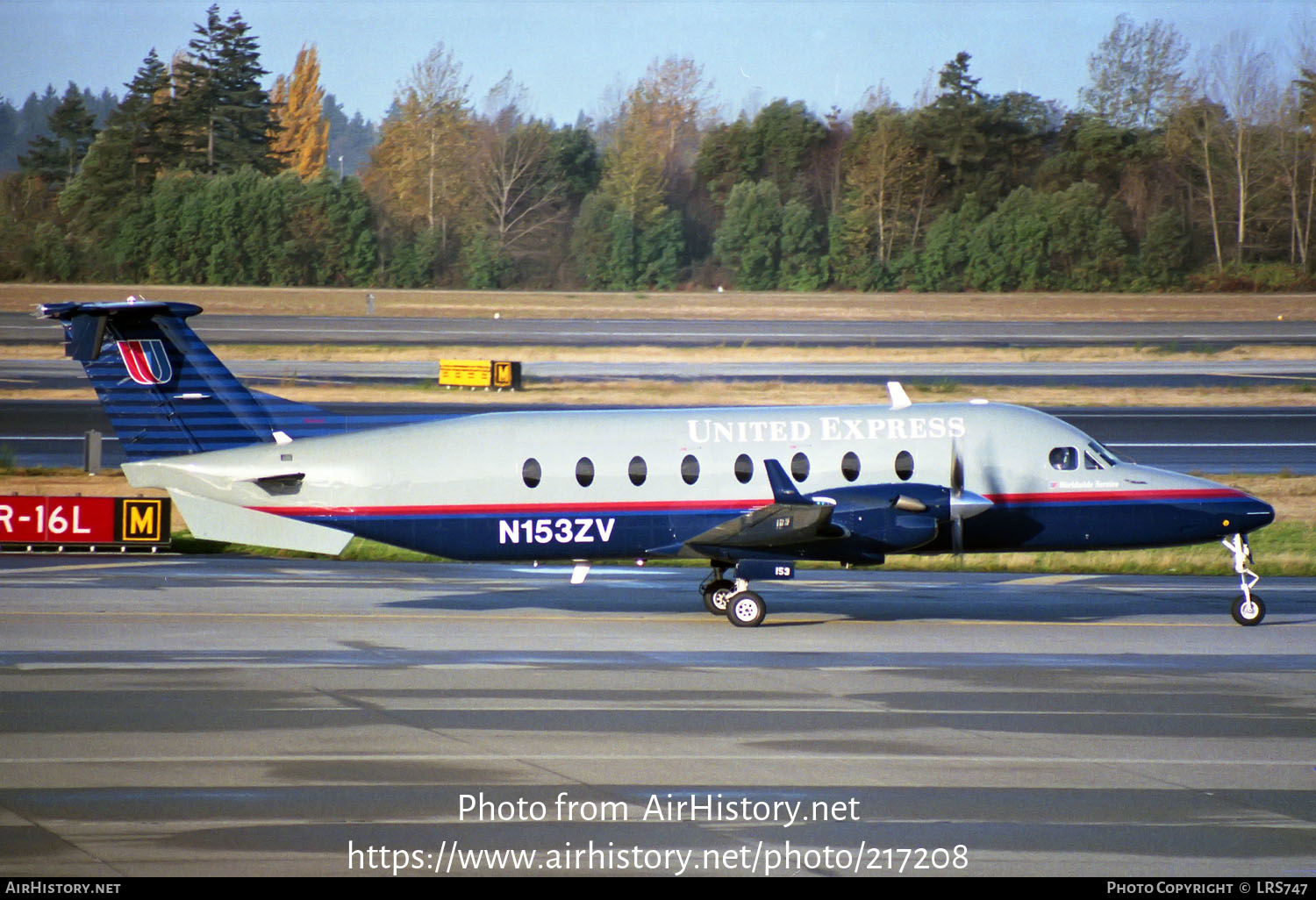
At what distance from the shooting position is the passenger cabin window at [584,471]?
20.2m

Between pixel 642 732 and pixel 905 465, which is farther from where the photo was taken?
pixel 905 465

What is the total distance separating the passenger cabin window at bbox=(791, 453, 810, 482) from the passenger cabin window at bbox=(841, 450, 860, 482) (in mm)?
555

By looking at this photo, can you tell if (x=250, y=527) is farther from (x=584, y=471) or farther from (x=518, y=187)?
(x=518, y=187)

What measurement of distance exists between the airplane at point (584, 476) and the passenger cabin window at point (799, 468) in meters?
0.03

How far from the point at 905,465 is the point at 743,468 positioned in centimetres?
242

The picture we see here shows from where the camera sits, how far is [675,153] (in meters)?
122

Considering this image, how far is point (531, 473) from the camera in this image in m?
20.2

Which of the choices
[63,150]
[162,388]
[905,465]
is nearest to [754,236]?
[63,150]

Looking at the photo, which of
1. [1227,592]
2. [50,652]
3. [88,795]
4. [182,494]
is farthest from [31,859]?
[1227,592]

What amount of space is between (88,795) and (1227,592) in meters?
19.2

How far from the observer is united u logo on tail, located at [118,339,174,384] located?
2011cm

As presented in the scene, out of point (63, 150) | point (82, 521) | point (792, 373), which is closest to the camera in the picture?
point (82, 521)

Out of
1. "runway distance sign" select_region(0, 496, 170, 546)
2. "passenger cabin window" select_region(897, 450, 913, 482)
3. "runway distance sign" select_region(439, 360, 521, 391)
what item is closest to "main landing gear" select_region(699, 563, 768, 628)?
"passenger cabin window" select_region(897, 450, 913, 482)
